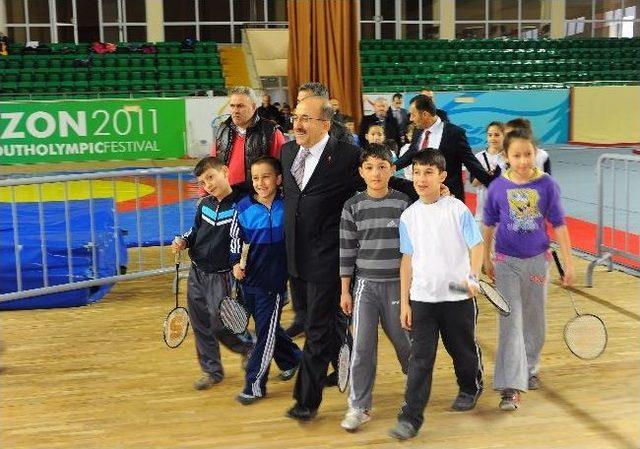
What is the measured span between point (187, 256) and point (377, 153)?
5.40m

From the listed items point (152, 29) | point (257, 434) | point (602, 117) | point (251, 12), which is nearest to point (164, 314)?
point (257, 434)

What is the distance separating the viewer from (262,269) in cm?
447

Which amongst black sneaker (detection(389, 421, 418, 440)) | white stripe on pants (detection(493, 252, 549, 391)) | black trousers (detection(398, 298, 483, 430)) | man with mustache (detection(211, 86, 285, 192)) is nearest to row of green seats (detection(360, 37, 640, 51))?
man with mustache (detection(211, 86, 285, 192))

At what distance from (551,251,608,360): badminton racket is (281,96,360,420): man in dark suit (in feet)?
5.39

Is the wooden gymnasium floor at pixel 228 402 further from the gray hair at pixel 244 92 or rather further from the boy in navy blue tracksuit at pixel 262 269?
the gray hair at pixel 244 92

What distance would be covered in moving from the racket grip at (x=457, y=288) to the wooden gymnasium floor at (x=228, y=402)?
82 cm

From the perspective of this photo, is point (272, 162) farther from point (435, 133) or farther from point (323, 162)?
point (435, 133)

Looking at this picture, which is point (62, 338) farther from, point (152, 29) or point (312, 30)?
point (152, 29)

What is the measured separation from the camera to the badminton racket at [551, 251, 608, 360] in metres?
4.77

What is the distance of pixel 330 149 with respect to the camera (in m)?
4.05

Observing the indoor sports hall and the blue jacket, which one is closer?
the indoor sports hall

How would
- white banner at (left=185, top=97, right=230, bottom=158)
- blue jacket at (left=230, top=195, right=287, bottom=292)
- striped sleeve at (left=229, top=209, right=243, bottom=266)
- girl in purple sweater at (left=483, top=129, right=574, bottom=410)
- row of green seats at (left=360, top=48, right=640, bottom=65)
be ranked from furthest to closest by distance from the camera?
row of green seats at (left=360, top=48, right=640, bottom=65), white banner at (left=185, top=97, right=230, bottom=158), striped sleeve at (left=229, top=209, right=243, bottom=266), blue jacket at (left=230, top=195, right=287, bottom=292), girl in purple sweater at (left=483, top=129, right=574, bottom=410)

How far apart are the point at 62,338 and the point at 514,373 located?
11.9 ft

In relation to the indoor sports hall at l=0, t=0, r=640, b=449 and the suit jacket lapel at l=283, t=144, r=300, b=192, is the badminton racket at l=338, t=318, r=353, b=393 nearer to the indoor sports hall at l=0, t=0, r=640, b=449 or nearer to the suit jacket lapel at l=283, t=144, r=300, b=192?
the indoor sports hall at l=0, t=0, r=640, b=449
